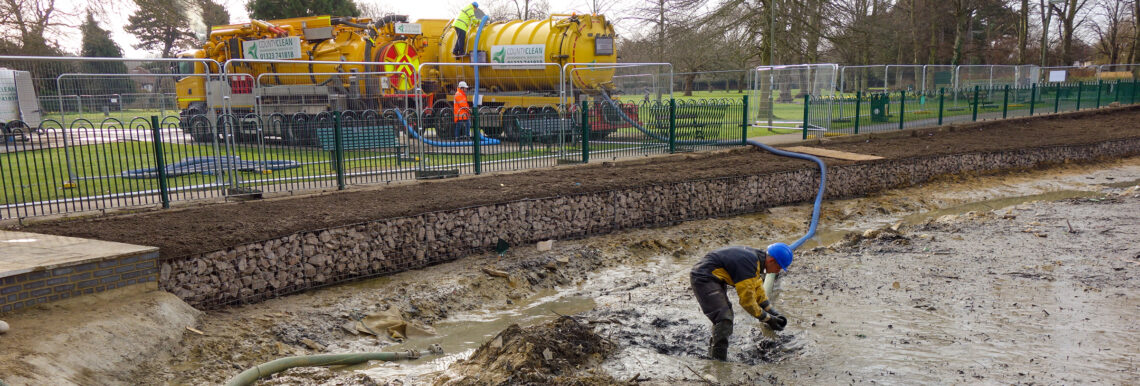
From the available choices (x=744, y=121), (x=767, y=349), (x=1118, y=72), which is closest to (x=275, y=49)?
(x=744, y=121)

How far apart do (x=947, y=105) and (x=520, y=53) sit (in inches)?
563

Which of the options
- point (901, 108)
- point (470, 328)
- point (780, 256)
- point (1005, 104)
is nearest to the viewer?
point (780, 256)

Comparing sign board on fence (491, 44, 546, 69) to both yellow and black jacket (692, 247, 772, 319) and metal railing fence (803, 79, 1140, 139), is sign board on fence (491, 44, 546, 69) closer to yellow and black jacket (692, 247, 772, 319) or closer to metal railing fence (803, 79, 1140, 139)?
metal railing fence (803, 79, 1140, 139)

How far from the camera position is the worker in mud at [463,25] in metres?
18.4

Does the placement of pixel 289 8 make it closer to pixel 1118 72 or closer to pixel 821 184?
pixel 821 184

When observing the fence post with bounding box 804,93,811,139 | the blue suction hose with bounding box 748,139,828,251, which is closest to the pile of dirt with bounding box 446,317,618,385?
the blue suction hose with bounding box 748,139,828,251

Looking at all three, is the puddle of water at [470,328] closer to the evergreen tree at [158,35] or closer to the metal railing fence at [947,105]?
the metal railing fence at [947,105]

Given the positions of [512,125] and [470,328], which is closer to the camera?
[470,328]

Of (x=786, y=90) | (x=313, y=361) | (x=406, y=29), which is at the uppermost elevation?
(x=406, y=29)

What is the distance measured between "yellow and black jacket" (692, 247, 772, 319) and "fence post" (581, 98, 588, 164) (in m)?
7.41

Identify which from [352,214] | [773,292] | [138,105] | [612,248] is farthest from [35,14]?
[773,292]

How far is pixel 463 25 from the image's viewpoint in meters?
18.4

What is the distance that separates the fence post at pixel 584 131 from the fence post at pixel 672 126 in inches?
91.7

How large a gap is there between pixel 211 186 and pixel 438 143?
3.79 metres
